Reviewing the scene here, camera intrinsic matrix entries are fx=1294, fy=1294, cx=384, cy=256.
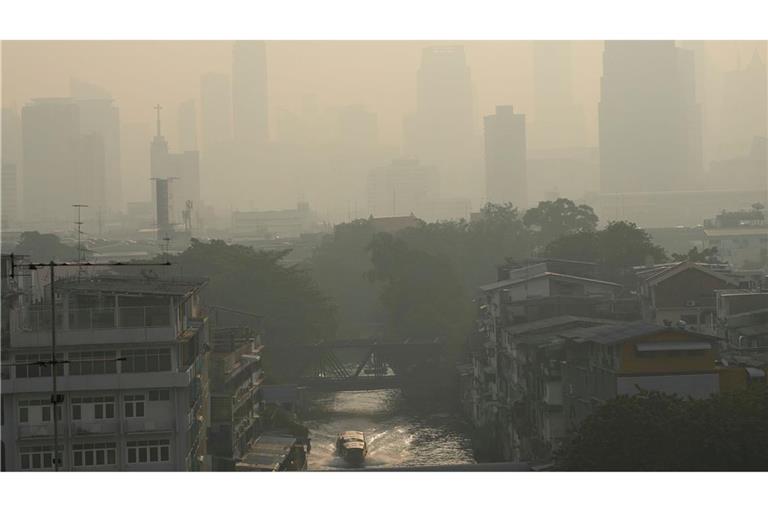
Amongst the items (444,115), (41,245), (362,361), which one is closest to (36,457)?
(362,361)

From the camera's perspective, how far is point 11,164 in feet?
47.6

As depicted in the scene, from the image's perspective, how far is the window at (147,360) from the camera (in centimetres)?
618

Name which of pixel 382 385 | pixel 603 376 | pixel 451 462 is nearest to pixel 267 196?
pixel 382 385

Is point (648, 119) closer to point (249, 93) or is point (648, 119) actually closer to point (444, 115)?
point (444, 115)

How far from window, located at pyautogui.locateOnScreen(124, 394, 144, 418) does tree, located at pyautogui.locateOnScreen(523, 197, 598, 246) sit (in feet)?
41.5

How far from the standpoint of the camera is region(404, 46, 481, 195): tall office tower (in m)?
16.5

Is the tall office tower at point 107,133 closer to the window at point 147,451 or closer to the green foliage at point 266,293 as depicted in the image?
the green foliage at point 266,293

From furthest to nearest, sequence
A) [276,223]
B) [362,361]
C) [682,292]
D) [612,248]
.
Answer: [276,223] → [612,248] → [362,361] → [682,292]

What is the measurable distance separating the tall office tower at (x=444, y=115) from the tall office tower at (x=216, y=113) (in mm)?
2433

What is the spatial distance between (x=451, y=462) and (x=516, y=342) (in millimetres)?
959

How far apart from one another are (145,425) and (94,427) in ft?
0.78

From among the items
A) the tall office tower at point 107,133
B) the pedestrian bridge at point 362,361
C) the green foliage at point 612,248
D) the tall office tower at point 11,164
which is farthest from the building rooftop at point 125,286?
the tall office tower at point 11,164

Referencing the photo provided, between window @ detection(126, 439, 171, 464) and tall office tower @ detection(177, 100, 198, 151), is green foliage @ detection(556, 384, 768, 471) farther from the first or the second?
tall office tower @ detection(177, 100, 198, 151)

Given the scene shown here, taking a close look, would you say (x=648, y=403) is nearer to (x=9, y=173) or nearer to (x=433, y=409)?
(x=433, y=409)
